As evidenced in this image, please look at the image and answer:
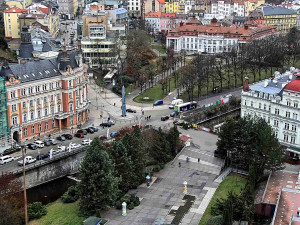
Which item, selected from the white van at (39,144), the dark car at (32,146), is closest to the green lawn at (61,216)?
the dark car at (32,146)

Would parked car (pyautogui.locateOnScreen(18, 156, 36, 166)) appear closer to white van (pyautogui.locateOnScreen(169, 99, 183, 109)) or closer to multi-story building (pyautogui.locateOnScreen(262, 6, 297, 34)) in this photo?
white van (pyautogui.locateOnScreen(169, 99, 183, 109))

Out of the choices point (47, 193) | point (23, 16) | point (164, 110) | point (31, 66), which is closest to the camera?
point (47, 193)

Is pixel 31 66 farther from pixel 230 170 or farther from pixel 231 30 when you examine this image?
pixel 231 30

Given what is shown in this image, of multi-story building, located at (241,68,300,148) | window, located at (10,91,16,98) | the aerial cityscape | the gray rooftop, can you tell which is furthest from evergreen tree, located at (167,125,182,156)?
the gray rooftop

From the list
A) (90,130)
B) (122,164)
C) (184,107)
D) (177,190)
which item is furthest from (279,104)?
(90,130)

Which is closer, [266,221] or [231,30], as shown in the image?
[266,221]

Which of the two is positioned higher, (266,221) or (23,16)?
(23,16)

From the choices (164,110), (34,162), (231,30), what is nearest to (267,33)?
(231,30)
